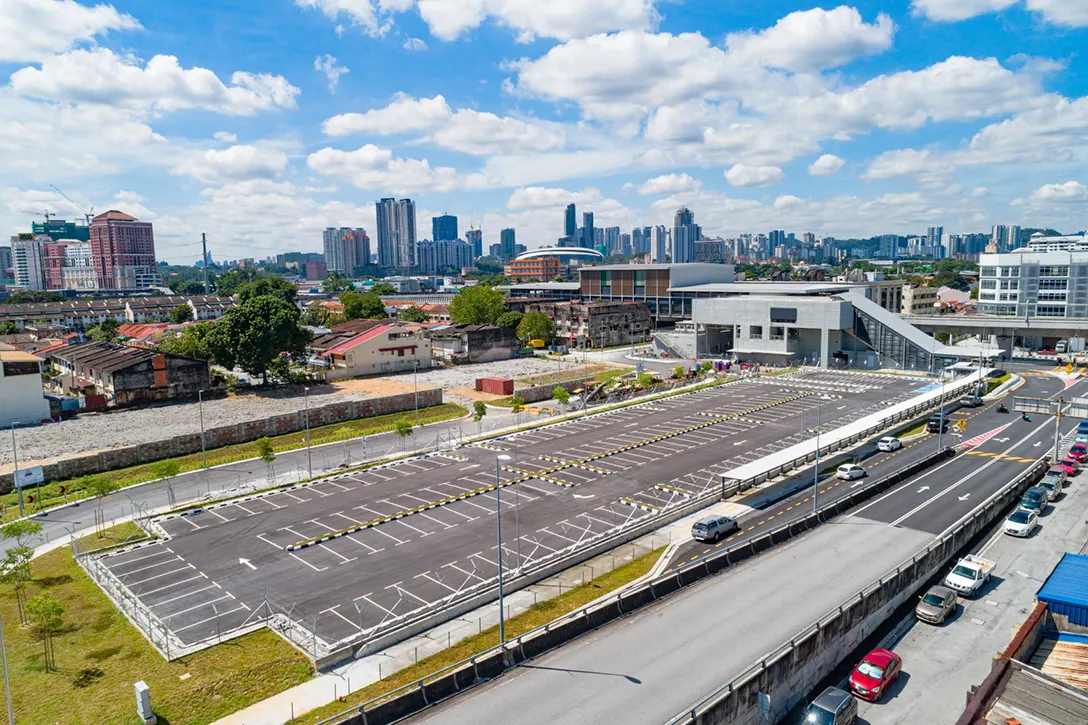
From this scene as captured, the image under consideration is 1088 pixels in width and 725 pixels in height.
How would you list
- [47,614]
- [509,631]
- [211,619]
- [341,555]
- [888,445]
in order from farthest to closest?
[888,445] → [341,555] → [211,619] → [509,631] → [47,614]

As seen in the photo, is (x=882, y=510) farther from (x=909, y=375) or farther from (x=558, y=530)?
(x=909, y=375)

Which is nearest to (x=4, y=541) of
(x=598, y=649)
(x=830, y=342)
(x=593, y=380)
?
(x=598, y=649)

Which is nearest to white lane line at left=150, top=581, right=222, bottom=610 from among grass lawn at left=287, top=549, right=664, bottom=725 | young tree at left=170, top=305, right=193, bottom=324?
grass lawn at left=287, top=549, right=664, bottom=725

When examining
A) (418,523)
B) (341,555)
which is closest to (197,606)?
(341,555)

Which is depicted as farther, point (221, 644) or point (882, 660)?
point (221, 644)

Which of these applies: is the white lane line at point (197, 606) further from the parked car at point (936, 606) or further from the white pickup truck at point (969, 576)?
the white pickup truck at point (969, 576)

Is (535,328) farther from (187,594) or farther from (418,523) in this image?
(187,594)
